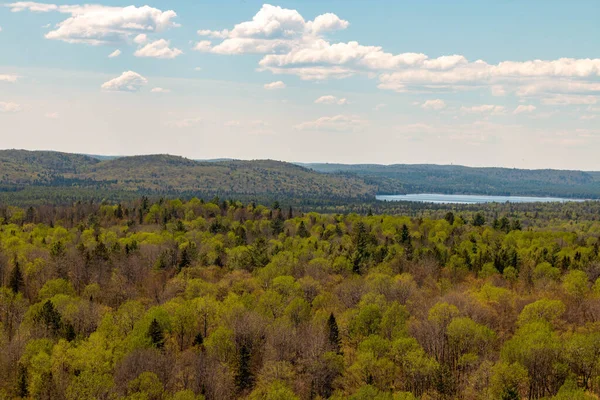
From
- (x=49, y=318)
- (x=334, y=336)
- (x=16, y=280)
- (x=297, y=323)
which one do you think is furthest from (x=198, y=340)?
(x=16, y=280)

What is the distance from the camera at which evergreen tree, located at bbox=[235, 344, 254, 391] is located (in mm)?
82062

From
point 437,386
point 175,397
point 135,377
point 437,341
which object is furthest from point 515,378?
point 135,377

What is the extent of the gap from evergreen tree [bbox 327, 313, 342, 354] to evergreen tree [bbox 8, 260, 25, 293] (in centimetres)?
5732

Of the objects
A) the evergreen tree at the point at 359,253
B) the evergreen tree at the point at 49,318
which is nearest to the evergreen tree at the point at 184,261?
the evergreen tree at the point at 359,253

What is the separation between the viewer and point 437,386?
74.1 metres

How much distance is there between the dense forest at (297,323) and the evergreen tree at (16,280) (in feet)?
0.69

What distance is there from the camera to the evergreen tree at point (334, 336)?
8481 cm

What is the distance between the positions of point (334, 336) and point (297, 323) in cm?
1165

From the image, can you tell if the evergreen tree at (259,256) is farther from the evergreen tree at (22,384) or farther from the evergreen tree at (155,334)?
the evergreen tree at (22,384)

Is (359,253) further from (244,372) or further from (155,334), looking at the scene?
(155,334)

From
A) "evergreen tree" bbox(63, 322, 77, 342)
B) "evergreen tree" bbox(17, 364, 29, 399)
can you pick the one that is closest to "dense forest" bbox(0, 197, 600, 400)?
"evergreen tree" bbox(17, 364, 29, 399)

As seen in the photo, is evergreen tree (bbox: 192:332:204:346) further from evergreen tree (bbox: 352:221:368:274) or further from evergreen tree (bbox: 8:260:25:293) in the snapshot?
evergreen tree (bbox: 352:221:368:274)

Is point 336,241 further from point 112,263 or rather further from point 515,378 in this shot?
point 515,378

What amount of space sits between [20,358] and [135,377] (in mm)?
16027
